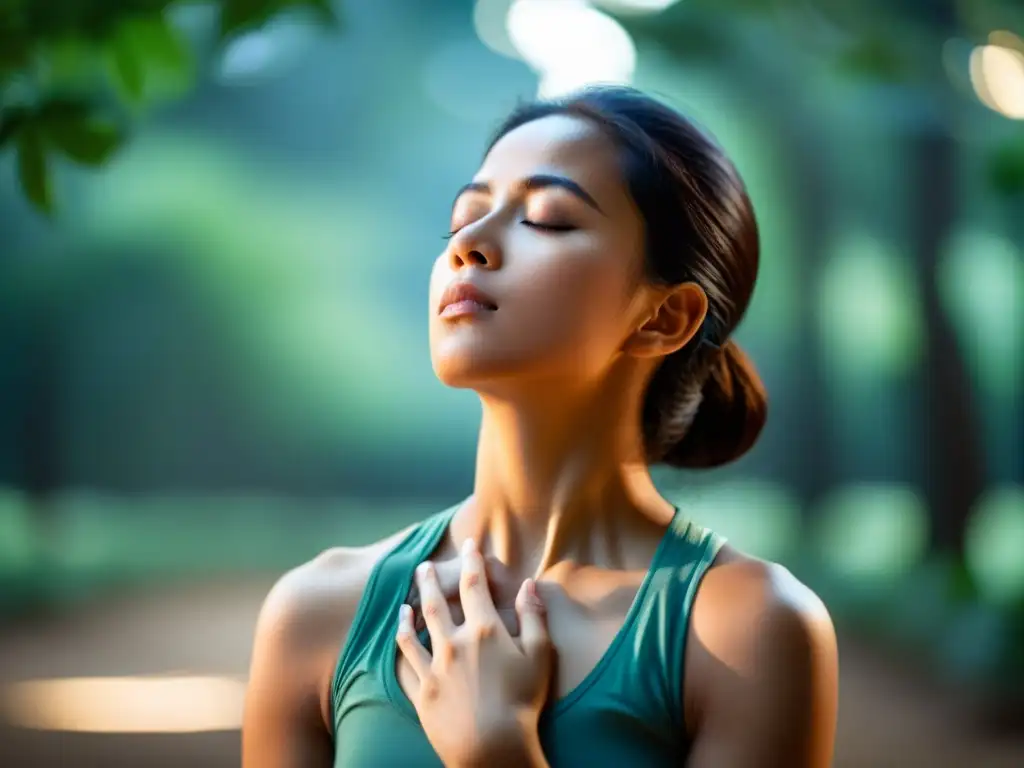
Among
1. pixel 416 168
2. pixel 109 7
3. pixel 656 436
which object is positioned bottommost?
pixel 656 436

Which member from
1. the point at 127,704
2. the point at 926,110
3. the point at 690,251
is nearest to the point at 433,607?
the point at 690,251

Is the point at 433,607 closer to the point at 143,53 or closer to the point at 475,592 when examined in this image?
the point at 475,592

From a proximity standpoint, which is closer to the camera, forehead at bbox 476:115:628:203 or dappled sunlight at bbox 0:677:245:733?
forehead at bbox 476:115:628:203

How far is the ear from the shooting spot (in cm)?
85

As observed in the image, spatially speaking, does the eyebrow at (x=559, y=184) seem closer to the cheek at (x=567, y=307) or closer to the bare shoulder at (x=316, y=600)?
the cheek at (x=567, y=307)

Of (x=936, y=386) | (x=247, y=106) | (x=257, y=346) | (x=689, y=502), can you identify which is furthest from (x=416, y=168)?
(x=689, y=502)

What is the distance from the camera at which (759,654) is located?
729 mm

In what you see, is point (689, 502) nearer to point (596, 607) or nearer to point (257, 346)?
point (596, 607)

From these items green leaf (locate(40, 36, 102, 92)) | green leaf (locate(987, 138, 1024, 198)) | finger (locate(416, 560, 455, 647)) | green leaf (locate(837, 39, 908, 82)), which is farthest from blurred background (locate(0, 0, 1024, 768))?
finger (locate(416, 560, 455, 647))

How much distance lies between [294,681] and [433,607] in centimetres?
12

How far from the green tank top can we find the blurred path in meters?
2.14

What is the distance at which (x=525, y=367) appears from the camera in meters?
0.77

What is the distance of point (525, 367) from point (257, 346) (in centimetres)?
409

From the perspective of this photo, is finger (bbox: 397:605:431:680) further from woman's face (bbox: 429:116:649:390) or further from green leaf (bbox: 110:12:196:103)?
green leaf (bbox: 110:12:196:103)
